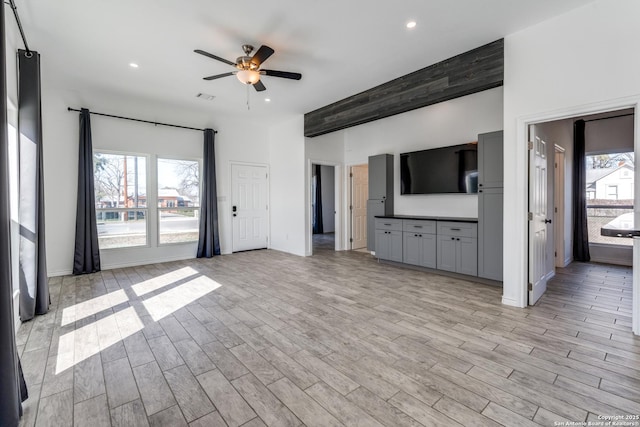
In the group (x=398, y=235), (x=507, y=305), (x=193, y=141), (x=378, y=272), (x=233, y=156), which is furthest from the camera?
(x=233, y=156)

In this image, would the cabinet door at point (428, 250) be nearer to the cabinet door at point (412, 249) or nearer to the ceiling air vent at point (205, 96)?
the cabinet door at point (412, 249)

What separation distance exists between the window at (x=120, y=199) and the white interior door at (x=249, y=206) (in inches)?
70.1

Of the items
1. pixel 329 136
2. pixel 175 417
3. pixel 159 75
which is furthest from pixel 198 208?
pixel 175 417

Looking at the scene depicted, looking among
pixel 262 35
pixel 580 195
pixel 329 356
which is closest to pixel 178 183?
pixel 262 35

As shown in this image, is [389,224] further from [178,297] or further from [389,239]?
[178,297]

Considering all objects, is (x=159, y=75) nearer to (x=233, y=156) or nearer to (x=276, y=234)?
(x=233, y=156)

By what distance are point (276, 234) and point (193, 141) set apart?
273 cm

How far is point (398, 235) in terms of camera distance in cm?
515

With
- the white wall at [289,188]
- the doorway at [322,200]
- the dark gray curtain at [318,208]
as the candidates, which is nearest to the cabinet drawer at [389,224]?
the white wall at [289,188]

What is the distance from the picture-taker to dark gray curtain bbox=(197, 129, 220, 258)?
19.7ft

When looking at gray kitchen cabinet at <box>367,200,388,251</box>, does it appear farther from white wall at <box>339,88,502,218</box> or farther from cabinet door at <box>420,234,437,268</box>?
cabinet door at <box>420,234,437,268</box>

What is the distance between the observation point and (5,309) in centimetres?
151

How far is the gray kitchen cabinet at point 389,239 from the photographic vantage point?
515 centimetres

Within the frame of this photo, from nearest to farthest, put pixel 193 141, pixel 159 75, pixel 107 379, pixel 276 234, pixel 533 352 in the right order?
pixel 107 379 → pixel 533 352 → pixel 159 75 → pixel 193 141 → pixel 276 234
